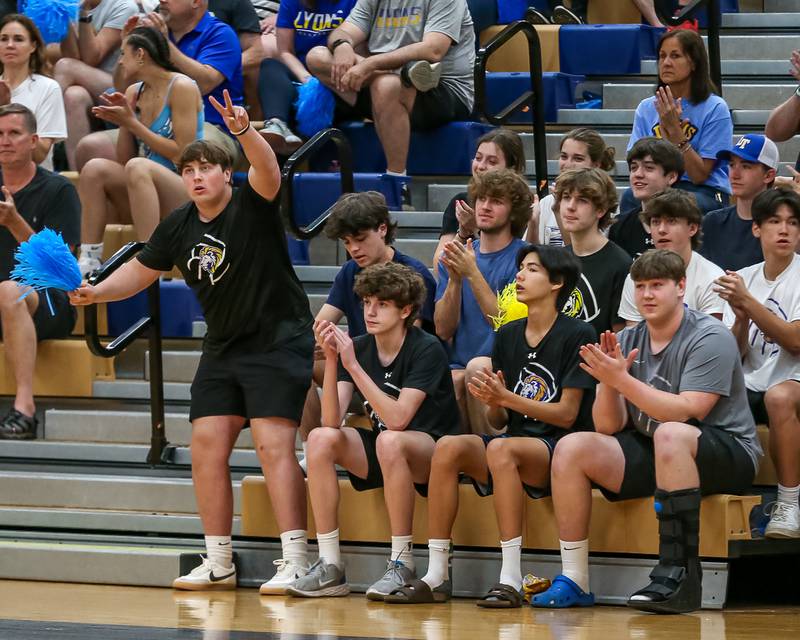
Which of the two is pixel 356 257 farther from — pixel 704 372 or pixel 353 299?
pixel 704 372

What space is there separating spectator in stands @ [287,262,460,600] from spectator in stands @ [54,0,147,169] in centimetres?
348

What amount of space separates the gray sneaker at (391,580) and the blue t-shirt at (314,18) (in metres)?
4.10

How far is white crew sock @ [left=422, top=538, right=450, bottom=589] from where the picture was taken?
592cm

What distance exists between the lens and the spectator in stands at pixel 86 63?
9180 millimetres

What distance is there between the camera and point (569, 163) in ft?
23.3

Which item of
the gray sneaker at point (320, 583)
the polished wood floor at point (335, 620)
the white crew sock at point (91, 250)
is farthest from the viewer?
the white crew sock at point (91, 250)

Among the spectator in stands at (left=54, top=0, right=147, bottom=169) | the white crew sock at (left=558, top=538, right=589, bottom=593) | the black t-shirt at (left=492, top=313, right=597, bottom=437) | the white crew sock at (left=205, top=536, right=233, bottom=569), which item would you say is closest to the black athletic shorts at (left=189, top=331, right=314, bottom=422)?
the white crew sock at (left=205, top=536, right=233, bottom=569)

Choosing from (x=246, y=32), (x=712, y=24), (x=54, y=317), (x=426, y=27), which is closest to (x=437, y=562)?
(x=54, y=317)

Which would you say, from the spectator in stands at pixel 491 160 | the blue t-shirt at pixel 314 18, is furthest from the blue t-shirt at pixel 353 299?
the blue t-shirt at pixel 314 18

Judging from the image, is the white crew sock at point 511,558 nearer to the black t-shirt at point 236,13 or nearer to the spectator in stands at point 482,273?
the spectator in stands at point 482,273

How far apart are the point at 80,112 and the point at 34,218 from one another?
135 cm

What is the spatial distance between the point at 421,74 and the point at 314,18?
1.18m

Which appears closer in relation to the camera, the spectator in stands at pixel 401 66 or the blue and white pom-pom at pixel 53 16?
the spectator in stands at pixel 401 66

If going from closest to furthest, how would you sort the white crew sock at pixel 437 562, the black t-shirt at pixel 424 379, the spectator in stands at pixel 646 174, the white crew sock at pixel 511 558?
the white crew sock at pixel 511 558
the white crew sock at pixel 437 562
the black t-shirt at pixel 424 379
the spectator in stands at pixel 646 174
